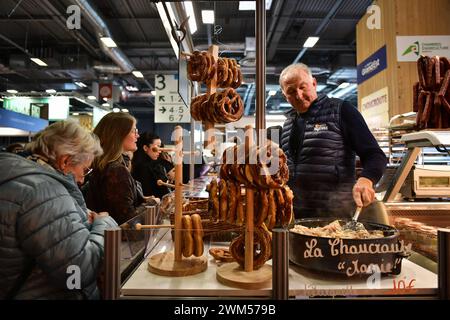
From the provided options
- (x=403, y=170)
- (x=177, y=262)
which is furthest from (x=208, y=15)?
(x=177, y=262)

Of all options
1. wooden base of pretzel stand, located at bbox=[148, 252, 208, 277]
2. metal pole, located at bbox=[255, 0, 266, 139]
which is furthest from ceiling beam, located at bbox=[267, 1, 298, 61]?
wooden base of pretzel stand, located at bbox=[148, 252, 208, 277]

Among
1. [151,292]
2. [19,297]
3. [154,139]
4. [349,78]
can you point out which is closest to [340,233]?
[151,292]

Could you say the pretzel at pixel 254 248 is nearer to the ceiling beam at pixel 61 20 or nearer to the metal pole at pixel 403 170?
the metal pole at pixel 403 170

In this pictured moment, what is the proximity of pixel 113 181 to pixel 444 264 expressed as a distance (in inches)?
75.5

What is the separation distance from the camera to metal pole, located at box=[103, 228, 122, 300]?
104 centimetres

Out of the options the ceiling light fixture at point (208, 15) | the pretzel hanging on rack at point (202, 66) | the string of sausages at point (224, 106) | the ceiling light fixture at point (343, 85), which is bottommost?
the string of sausages at point (224, 106)

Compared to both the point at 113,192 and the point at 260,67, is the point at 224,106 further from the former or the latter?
the point at 113,192

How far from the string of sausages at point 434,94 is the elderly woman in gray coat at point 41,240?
6.51ft

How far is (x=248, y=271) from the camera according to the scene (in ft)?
3.95

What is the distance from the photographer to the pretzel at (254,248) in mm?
1249

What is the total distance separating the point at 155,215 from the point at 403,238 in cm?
115

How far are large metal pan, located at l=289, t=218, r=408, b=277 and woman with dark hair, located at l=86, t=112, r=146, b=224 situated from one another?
4.58ft

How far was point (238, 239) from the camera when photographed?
4.27ft

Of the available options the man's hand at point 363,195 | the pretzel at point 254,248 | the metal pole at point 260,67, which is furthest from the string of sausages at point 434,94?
the pretzel at point 254,248
